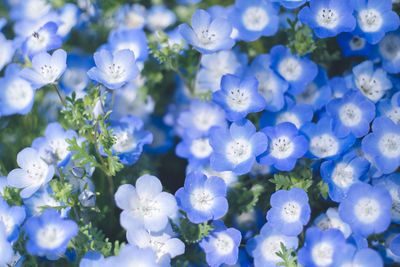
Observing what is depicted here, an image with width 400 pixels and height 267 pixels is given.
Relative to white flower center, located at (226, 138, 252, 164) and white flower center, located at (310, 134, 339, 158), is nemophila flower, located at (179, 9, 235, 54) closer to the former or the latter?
white flower center, located at (226, 138, 252, 164)

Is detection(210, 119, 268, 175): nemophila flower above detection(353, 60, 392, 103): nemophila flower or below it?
below

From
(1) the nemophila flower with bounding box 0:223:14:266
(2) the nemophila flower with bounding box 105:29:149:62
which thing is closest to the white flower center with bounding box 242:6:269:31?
(2) the nemophila flower with bounding box 105:29:149:62

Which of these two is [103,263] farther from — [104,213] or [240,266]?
[240,266]

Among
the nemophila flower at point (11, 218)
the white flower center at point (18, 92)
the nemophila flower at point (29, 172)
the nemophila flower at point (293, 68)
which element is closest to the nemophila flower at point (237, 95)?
the nemophila flower at point (293, 68)

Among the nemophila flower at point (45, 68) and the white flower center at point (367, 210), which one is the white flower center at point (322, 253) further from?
the nemophila flower at point (45, 68)

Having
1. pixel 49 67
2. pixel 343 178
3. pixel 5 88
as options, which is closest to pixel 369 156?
pixel 343 178

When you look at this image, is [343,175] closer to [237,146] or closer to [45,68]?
[237,146]
